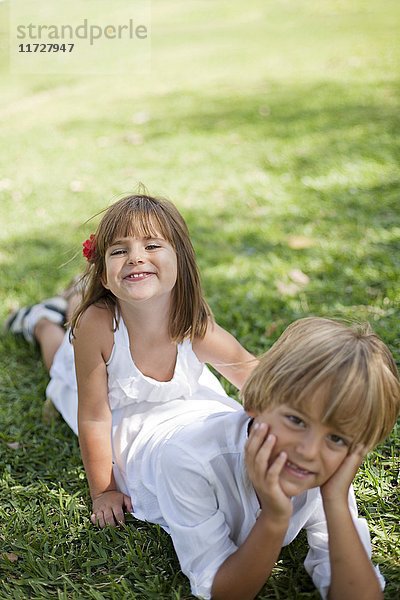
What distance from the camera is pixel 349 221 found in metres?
4.57

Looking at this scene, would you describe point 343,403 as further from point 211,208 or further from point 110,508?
point 211,208

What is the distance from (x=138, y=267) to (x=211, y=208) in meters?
2.83

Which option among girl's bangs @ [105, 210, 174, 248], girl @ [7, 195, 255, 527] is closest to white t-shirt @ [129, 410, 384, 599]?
girl @ [7, 195, 255, 527]

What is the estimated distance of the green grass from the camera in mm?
2227

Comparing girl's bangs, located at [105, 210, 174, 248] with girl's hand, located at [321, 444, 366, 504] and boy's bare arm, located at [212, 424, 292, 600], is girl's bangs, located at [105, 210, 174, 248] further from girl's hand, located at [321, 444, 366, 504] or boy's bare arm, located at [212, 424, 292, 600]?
girl's hand, located at [321, 444, 366, 504]

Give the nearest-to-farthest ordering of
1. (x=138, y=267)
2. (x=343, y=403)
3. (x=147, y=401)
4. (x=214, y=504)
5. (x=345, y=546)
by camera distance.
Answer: (x=343, y=403), (x=345, y=546), (x=214, y=504), (x=138, y=267), (x=147, y=401)

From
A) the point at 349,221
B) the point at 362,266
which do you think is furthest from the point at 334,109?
the point at 362,266

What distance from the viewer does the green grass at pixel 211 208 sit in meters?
2.23

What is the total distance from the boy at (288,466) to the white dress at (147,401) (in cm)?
39

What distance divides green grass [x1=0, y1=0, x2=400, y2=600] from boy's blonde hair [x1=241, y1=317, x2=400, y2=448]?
558 mm

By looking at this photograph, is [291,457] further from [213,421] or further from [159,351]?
[159,351]

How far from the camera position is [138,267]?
226 cm

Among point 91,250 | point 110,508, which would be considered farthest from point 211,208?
point 110,508

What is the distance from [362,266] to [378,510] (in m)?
1.88
